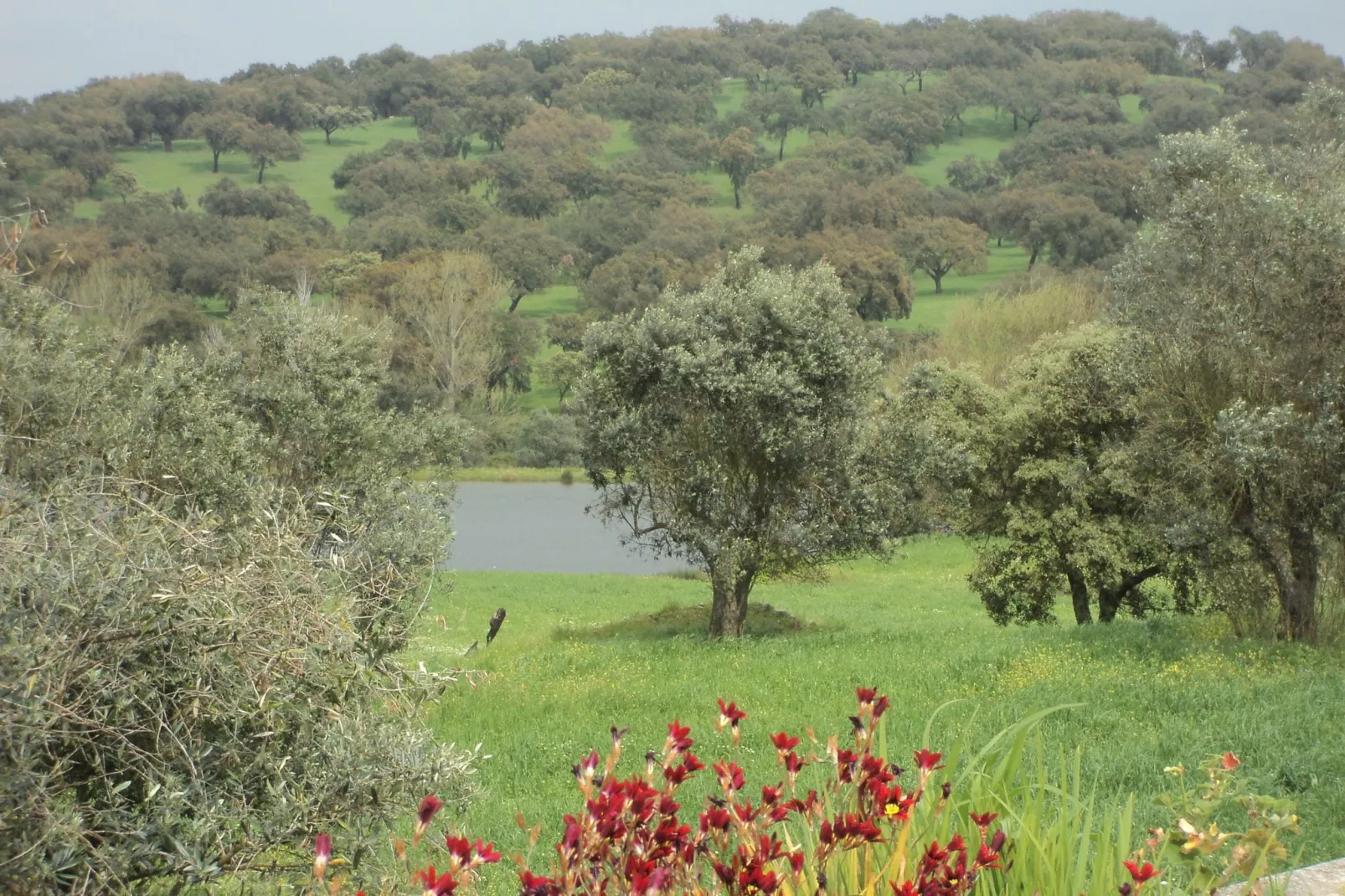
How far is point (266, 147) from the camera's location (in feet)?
439

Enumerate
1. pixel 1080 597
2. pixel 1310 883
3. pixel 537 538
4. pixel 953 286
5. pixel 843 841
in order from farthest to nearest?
pixel 953 286
pixel 537 538
pixel 1080 597
pixel 1310 883
pixel 843 841

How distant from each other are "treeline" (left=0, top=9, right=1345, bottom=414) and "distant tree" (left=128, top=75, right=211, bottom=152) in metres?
0.38

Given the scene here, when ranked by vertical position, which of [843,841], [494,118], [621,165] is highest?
[494,118]

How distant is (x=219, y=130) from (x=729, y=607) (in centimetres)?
13294

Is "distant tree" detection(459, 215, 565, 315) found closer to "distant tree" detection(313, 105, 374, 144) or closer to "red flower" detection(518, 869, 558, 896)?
"distant tree" detection(313, 105, 374, 144)

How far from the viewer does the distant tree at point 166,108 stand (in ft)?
458

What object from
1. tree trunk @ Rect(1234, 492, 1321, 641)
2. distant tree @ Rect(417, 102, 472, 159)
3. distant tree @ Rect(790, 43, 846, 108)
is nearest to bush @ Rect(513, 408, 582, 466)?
tree trunk @ Rect(1234, 492, 1321, 641)

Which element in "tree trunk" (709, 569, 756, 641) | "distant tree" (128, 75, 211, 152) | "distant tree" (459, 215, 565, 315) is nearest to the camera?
"tree trunk" (709, 569, 756, 641)

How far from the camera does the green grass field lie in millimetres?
9359

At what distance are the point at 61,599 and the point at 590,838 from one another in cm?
266

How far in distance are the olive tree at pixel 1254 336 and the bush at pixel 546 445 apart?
164ft

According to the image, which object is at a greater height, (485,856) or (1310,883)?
(485,856)

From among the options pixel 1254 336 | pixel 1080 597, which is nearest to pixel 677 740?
pixel 1254 336

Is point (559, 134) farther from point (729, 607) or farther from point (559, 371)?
point (729, 607)
